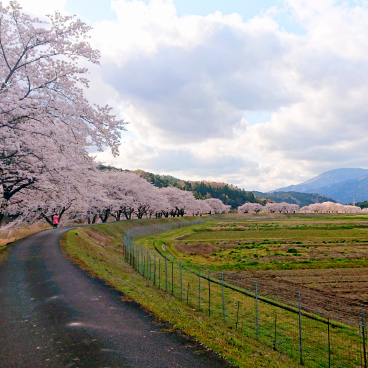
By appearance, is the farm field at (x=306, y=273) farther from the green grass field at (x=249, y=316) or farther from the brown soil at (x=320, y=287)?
the green grass field at (x=249, y=316)

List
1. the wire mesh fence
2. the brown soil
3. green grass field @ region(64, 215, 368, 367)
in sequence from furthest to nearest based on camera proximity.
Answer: the brown soil, the wire mesh fence, green grass field @ region(64, 215, 368, 367)

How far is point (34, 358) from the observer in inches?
320

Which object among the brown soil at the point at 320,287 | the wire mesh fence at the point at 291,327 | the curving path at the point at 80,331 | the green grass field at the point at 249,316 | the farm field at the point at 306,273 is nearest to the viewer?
the curving path at the point at 80,331

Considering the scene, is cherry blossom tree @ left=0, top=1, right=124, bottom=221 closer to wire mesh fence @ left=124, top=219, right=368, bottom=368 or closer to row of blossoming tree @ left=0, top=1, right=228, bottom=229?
row of blossoming tree @ left=0, top=1, right=228, bottom=229

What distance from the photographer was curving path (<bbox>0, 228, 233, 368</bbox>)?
318 inches

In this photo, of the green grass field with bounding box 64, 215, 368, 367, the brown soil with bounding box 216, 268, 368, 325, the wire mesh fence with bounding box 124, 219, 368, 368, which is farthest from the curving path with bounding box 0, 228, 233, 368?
the brown soil with bounding box 216, 268, 368, 325

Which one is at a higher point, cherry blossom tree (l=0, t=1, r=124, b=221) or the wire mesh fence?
cherry blossom tree (l=0, t=1, r=124, b=221)

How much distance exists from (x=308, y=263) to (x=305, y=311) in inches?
587

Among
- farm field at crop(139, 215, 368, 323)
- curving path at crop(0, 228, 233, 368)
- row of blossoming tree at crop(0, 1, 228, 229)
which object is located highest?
row of blossoming tree at crop(0, 1, 228, 229)

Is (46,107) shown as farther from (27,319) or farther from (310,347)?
(310,347)

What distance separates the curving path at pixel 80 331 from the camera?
8.07 metres

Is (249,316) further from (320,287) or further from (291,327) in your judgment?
(320,287)

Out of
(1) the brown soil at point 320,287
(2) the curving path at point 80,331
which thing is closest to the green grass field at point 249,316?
(1) the brown soil at point 320,287

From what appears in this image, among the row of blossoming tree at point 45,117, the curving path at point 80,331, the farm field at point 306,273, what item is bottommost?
the farm field at point 306,273
